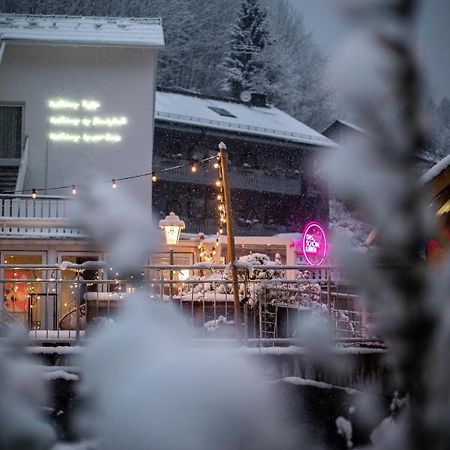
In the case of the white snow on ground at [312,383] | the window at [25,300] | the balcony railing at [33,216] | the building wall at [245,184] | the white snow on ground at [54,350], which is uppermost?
the building wall at [245,184]

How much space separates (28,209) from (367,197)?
16881 millimetres

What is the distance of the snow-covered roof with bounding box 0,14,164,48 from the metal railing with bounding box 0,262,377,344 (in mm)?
11150

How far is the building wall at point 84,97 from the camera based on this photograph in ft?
63.8

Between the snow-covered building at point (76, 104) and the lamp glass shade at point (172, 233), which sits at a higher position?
the snow-covered building at point (76, 104)

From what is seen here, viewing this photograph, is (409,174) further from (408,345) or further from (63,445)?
(63,445)

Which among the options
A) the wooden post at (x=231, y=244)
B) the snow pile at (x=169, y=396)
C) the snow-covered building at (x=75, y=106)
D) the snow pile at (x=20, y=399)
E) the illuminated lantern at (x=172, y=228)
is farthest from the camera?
the snow-covered building at (x=75, y=106)

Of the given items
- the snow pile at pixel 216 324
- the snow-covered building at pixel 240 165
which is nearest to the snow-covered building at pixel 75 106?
the snow-covered building at pixel 240 165

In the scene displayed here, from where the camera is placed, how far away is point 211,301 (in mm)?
8859

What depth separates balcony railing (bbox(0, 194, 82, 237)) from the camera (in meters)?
Result: 17.2

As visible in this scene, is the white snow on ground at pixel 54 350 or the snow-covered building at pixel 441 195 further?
the white snow on ground at pixel 54 350

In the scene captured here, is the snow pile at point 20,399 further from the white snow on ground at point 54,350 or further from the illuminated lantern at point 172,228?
the illuminated lantern at point 172,228

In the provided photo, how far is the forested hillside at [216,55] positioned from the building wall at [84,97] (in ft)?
65.2

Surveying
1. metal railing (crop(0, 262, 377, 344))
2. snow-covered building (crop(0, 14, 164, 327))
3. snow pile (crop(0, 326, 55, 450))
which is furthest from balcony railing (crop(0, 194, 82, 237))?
snow pile (crop(0, 326, 55, 450))

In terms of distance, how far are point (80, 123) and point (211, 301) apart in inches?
479
